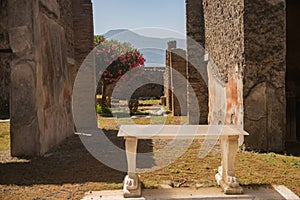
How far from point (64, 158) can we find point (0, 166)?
105 cm

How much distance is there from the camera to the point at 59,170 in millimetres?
4789

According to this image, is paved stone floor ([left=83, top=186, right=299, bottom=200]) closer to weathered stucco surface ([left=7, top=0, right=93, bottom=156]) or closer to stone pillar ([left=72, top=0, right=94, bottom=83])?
weathered stucco surface ([left=7, top=0, right=93, bottom=156])

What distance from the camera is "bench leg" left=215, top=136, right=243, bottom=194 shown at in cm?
364

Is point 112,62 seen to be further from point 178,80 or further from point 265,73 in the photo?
point 265,73

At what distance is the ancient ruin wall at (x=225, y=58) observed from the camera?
19.6 feet

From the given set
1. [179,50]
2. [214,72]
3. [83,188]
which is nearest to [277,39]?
[214,72]

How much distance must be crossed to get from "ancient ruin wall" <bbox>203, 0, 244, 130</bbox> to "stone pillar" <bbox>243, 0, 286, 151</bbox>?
153 mm

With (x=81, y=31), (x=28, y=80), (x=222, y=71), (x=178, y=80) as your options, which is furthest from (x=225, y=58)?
(x=178, y=80)

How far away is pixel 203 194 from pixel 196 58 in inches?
249

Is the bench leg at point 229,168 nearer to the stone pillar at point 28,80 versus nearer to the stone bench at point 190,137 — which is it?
the stone bench at point 190,137

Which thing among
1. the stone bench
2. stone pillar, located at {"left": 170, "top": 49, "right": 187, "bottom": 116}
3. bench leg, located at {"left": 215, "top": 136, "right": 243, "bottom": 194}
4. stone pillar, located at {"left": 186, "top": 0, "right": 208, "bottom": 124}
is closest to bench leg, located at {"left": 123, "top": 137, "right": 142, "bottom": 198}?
the stone bench

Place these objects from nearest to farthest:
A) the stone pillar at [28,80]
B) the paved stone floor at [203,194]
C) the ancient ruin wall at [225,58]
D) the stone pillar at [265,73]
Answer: the paved stone floor at [203,194], the stone pillar at [28,80], the stone pillar at [265,73], the ancient ruin wall at [225,58]

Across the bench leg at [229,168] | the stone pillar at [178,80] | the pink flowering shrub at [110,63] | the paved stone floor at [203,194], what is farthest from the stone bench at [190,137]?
the pink flowering shrub at [110,63]

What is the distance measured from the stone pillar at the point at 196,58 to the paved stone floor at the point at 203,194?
573 centimetres
